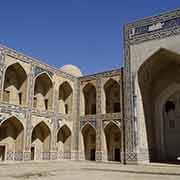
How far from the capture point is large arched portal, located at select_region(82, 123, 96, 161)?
21462 mm

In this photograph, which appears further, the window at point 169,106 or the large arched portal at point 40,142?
the window at point 169,106

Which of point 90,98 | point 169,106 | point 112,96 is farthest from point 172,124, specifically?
point 90,98

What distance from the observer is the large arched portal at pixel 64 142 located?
2094 centimetres

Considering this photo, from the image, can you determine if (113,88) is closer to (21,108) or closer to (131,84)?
(131,84)

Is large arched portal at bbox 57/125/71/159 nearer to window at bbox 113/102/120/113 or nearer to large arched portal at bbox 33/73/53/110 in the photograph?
large arched portal at bbox 33/73/53/110

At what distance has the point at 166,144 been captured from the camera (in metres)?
20.4

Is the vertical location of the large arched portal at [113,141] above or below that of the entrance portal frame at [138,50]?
below

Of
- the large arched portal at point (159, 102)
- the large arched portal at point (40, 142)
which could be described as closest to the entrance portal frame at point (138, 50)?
the large arched portal at point (159, 102)

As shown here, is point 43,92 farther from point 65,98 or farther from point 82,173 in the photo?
point 82,173

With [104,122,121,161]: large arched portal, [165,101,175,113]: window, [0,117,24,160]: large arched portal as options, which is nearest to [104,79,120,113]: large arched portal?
[104,122,121,161]: large arched portal

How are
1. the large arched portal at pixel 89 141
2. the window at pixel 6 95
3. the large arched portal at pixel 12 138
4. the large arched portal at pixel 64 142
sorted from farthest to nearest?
the large arched portal at pixel 89 141, the large arched portal at pixel 64 142, the window at pixel 6 95, the large arched portal at pixel 12 138

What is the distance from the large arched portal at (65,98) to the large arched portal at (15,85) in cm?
435

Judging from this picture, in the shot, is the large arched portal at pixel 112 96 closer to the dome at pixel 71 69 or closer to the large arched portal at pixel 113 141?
the large arched portal at pixel 113 141

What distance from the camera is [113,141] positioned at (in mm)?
20734
